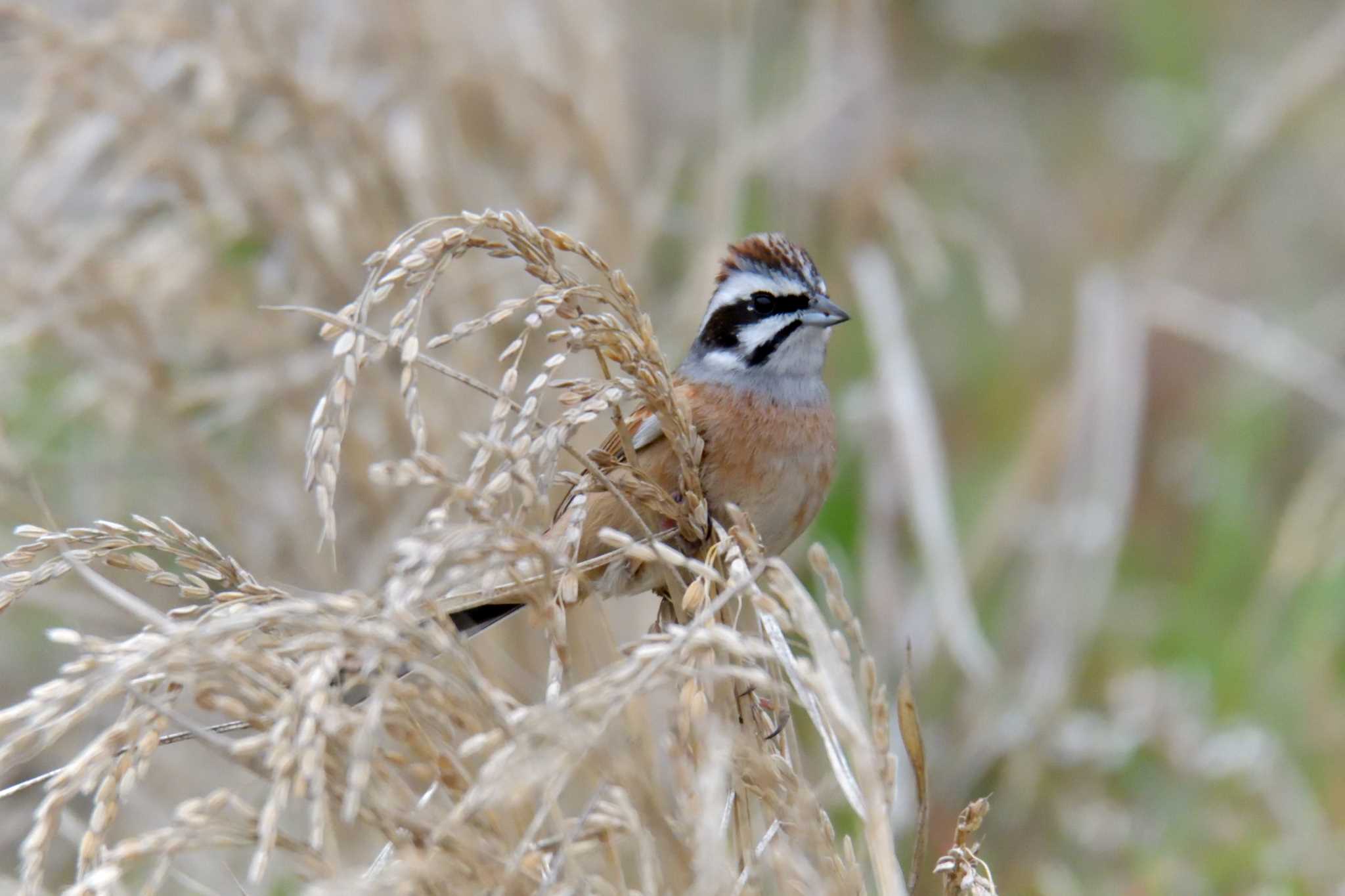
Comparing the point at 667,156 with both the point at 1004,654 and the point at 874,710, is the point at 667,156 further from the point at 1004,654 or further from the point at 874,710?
the point at 874,710

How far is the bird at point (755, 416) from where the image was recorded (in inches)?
108

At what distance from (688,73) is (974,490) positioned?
8.22 feet

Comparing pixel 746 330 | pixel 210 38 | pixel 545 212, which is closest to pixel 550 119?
pixel 545 212

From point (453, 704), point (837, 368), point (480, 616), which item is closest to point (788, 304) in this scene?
point (480, 616)

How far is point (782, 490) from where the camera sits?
2.80 m

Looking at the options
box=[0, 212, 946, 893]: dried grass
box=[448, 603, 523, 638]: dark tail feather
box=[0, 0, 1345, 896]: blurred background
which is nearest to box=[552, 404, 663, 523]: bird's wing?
box=[448, 603, 523, 638]: dark tail feather

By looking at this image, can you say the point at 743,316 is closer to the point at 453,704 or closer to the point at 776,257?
the point at 776,257

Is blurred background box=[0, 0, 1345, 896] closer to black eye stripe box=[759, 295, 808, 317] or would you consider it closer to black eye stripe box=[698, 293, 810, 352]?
black eye stripe box=[698, 293, 810, 352]

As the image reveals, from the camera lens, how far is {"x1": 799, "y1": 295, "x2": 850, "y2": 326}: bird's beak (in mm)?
2846

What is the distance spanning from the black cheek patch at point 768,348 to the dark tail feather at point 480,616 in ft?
2.33

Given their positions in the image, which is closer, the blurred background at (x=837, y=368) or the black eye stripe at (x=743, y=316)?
the black eye stripe at (x=743, y=316)

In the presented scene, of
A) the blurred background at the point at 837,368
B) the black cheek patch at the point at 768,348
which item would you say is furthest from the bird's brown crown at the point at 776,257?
the blurred background at the point at 837,368

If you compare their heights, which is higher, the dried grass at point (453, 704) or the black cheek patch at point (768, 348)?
the black cheek patch at point (768, 348)

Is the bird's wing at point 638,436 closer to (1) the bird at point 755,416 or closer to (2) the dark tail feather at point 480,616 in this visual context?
(1) the bird at point 755,416
